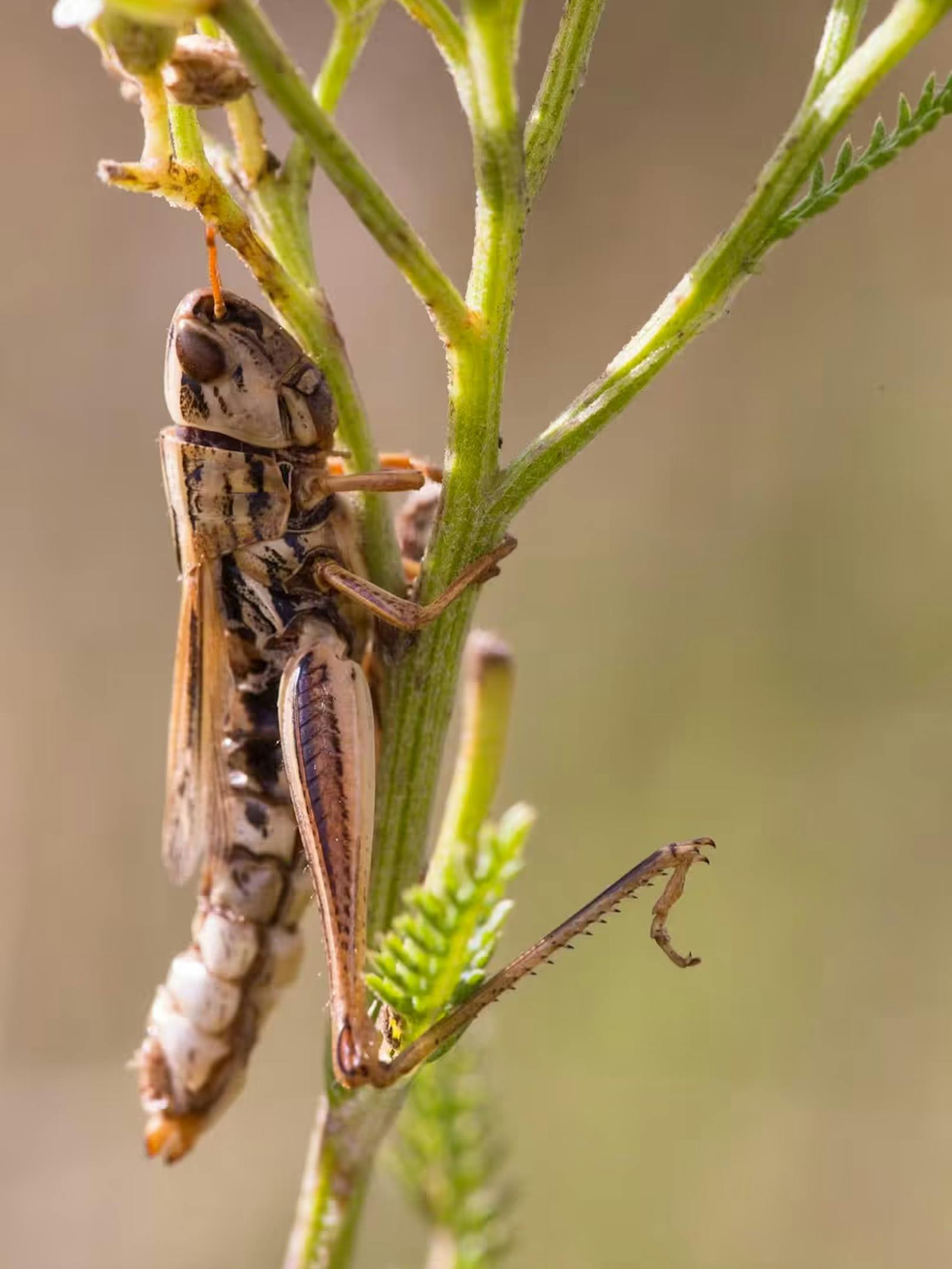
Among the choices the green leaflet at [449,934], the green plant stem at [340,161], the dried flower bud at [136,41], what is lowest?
the green leaflet at [449,934]

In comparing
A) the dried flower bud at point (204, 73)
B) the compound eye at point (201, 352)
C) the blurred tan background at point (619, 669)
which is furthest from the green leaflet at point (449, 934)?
the blurred tan background at point (619, 669)

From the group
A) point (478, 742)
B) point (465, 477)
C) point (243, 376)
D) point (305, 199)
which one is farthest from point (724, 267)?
point (243, 376)

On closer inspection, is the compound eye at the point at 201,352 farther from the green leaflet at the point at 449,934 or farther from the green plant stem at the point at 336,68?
the green leaflet at the point at 449,934

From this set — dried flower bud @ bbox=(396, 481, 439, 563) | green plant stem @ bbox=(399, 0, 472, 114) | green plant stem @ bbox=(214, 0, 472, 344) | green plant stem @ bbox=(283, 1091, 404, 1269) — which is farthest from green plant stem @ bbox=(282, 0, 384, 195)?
green plant stem @ bbox=(283, 1091, 404, 1269)

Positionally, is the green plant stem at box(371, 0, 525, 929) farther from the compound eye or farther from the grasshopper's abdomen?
the compound eye

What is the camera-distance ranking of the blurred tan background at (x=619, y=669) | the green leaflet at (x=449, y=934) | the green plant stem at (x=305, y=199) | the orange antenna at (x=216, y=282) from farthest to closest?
the blurred tan background at (x=619, y=669) → the orange antenna at (x=216, y=282) → the green plant stem at (x=305, y=199) → the green leaflet at (x=449, y=934)

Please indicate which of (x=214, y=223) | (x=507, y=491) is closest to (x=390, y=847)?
(x=507, y=491)

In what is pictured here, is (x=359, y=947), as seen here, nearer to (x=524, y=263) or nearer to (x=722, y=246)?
(x=722, y=246)

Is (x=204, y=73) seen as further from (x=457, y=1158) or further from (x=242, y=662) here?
(x=457, y=1158)
